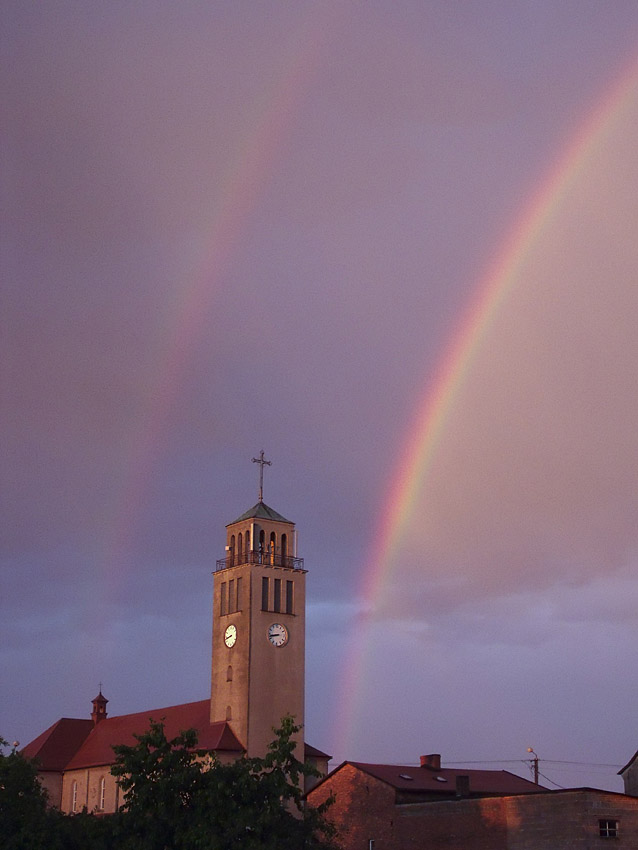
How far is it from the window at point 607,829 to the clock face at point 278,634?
33939 millimetres

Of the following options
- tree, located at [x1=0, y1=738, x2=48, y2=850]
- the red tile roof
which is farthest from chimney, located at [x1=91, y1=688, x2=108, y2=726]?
tree, located at [x1=0, y1=738, x2=48, y2=850]

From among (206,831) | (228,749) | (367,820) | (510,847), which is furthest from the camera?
(228,749)

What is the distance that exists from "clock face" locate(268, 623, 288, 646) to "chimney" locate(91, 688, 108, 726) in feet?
84.9

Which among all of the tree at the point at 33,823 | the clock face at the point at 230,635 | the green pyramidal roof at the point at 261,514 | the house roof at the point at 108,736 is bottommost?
the tree at the point at 33,823

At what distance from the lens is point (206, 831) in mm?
52188

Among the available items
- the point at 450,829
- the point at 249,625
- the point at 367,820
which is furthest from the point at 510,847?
the point at 249,625

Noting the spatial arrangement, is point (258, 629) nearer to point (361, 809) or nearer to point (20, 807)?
point (361, 809)

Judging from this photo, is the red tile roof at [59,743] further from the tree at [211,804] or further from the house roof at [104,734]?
the tree at [211,804]

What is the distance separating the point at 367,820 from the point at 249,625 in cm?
2022

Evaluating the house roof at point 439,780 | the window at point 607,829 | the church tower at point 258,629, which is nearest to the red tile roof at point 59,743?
the church tower at point 258,629

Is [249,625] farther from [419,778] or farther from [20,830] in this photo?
[20,830]

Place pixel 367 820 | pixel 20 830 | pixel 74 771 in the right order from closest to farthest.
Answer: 1. pixel 20 830
2. pixel 367 820
3. pixel 74 771

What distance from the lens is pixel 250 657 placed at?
3504 inches

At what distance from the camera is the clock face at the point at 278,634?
90.6m
